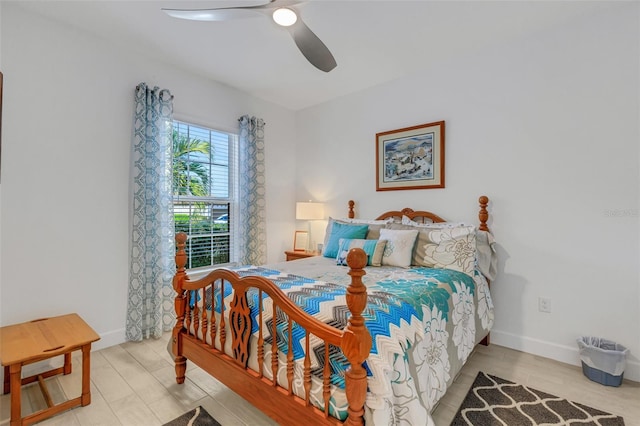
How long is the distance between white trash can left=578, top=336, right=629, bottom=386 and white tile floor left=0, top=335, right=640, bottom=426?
0.18 ft

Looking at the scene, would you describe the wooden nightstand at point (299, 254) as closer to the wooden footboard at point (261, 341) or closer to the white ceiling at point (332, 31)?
the wooden footboard at point (261, 341)

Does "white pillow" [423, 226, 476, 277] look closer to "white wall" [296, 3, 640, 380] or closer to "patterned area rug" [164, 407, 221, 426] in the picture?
"white wall" [296, 3, 640, 380]

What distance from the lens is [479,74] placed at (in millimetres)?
2766

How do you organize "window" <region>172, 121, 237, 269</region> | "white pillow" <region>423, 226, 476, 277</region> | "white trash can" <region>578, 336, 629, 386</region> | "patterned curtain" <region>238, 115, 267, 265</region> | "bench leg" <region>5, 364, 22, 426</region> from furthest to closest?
"patterned curtain" <region>238, 115, 267, 265</region> < "window" <region>172, 121, 237, 269</region> < "white pillow" <region>423, 226, 476, 277</region> < "white trash can" <region>578, 336, 629, 386</region> < "bench leg" <region>5, 364, 22, 426</region>

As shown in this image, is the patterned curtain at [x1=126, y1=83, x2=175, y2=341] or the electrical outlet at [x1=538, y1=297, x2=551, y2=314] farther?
the patterned curtain at [x1=126, y1=83, x2=175, y2=341]

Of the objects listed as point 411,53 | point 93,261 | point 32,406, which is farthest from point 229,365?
point 411,53

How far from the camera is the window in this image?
3.18 meters

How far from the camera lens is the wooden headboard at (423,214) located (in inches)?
105

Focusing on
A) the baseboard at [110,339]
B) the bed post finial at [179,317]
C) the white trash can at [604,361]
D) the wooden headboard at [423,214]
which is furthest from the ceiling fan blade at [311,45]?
the baseboard at [110,339]

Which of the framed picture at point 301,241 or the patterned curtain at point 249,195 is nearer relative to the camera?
the patterned curtain at point 249,195

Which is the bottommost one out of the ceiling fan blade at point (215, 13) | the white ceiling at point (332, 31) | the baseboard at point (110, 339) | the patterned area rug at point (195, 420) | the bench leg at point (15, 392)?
the patterned area rug at point (195, 420)

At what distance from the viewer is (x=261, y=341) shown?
1.50 metres

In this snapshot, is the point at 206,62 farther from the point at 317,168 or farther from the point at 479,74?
the point at 479,74

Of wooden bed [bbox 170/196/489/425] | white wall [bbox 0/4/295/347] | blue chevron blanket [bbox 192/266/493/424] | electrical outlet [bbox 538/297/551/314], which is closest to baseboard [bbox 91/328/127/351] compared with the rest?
white wall [bbox 0/4/295/347]
